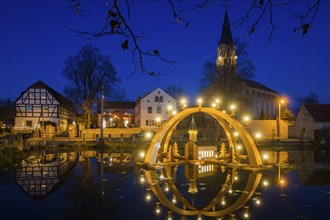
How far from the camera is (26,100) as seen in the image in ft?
151

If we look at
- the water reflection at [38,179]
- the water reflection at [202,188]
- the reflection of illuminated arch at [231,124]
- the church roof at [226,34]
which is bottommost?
the water reflection at [38,179]

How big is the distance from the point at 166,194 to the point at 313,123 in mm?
29678

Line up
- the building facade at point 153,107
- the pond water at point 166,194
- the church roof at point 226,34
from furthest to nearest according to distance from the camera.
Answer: the church roof at point 226,34
the building facade at point 153,107
the pond water at point 166,194

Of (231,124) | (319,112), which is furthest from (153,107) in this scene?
(231,124)

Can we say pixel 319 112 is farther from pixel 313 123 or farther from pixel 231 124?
pixel 231 124

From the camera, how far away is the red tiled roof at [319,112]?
32.8m

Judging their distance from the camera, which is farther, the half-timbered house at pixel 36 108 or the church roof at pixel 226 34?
the church roof at pixel 226 34

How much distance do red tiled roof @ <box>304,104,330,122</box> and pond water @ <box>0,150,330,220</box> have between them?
845 inches

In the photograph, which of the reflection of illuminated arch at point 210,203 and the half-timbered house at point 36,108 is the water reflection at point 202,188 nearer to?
the reflection of illuminated arch at point 210,203

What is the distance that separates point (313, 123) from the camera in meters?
33.3

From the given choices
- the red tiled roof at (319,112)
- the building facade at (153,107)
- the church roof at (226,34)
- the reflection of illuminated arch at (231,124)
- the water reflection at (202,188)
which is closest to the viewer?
the water reflection at (202,188)

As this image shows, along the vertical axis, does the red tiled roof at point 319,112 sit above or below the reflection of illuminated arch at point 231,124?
above

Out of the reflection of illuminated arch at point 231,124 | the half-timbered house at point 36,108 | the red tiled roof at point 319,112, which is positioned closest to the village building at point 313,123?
the red tiled roof at point 319,112

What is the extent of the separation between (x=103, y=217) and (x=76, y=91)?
3404 cm
